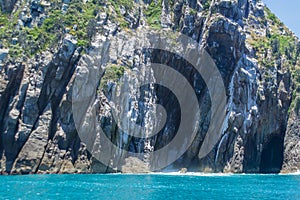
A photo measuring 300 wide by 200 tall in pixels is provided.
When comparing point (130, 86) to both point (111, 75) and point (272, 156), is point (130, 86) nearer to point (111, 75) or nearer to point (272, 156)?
point (111, 75)

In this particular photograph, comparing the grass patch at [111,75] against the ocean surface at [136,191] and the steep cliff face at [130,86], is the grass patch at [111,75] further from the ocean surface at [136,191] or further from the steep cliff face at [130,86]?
the ocean surface at [136,191]

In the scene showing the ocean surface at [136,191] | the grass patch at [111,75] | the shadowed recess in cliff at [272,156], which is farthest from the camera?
the shadowed recess in cliff at [272,156]

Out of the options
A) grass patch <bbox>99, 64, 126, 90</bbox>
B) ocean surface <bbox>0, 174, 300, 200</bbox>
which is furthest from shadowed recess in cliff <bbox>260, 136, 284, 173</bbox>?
ocean surface <bbox>0, 174, 300, 200</bbox>

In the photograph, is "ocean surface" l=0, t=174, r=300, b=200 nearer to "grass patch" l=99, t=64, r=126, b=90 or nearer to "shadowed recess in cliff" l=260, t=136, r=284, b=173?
"grass patch" l=99, t=64, r=126, b=90

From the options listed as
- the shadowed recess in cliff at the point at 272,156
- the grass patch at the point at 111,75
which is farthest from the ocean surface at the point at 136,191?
the shadowed recess in cliff at the point at 272,156

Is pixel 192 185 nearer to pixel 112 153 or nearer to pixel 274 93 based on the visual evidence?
pixel 112 153

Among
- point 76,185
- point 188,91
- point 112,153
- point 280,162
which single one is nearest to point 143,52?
point 188,91

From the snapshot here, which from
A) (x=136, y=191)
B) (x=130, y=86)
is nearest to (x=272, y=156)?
(x=130, y=86)

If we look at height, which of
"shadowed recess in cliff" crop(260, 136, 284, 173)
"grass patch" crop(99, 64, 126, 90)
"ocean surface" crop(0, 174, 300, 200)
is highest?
"grass patch" crop(99, 64, 126, 90)
